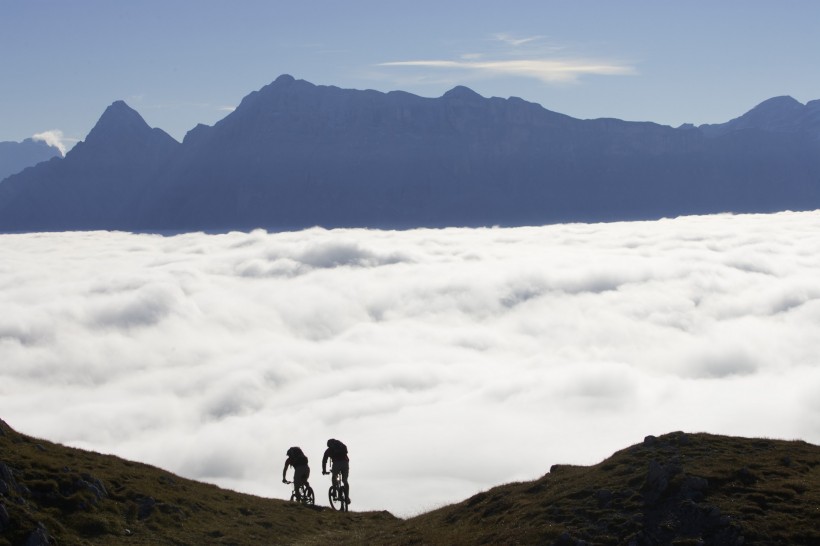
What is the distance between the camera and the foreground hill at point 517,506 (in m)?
26.0

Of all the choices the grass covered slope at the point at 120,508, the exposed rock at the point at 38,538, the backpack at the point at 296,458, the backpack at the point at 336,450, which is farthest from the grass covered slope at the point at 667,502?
the exposed rock at the point at 38,538

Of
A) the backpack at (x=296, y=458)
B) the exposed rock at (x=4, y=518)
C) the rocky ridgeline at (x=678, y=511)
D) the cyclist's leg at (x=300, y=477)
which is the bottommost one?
the rocky ridgeline at (x=678, y=511)

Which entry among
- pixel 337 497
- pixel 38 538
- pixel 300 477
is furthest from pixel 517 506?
pixel 38 538

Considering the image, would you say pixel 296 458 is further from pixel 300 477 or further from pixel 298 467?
pixel 300 477

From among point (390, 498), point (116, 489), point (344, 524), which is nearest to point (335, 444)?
point (344, 524)

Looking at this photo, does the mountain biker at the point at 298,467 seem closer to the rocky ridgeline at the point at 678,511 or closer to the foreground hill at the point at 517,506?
the foreground hill at the point at 517,506

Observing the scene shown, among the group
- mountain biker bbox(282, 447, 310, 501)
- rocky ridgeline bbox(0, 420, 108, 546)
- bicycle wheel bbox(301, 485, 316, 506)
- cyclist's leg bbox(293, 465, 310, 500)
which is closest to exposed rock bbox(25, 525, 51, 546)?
rocky ridgeline bbox(0, 420, 108, 546)

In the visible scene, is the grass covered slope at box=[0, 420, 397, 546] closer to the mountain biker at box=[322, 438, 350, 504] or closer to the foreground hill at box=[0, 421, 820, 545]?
the foreground hill at box=[0, 421, 820, 545]

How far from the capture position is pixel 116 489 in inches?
1331

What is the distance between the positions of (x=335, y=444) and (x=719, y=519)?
22546mm

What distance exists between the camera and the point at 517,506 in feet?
105

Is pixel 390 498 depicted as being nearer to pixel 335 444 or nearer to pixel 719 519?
pixel 335 444

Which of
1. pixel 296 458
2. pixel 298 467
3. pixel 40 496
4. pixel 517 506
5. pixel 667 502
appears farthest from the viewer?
pixel 296 458

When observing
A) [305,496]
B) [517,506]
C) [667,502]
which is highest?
[305,496]
